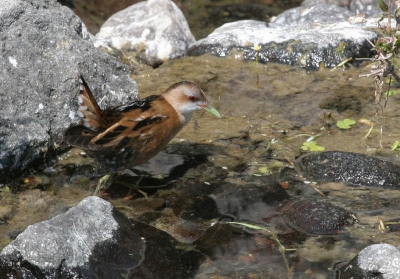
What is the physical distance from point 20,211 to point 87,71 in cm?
157

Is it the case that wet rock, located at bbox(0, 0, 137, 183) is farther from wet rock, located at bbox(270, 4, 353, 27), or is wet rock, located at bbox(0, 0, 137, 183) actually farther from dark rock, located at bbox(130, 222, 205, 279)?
wet rock, located at bbox(270, 4, 353, 27)

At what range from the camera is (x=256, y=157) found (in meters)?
5.89

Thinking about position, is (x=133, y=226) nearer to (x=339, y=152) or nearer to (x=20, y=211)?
(x=20, y=211)

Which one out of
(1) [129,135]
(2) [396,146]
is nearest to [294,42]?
(2) [396,146]

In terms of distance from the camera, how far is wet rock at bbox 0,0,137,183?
218 inches

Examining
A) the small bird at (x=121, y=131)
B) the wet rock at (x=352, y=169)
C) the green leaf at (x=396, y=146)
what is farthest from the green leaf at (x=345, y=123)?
the small bird at (x=121, y=131)

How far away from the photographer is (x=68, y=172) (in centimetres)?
571

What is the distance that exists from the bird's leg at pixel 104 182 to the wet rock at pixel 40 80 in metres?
0.61

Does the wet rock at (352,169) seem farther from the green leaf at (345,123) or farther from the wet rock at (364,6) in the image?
the wet rock at (364,6)

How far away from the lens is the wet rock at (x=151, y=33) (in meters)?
8.05

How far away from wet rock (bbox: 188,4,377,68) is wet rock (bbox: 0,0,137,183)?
193cm

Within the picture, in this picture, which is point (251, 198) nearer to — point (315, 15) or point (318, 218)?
point (318, 218)

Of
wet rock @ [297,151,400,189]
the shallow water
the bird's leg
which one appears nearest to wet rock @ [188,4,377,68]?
the shallow water

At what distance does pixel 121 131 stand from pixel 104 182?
0.50 metres
